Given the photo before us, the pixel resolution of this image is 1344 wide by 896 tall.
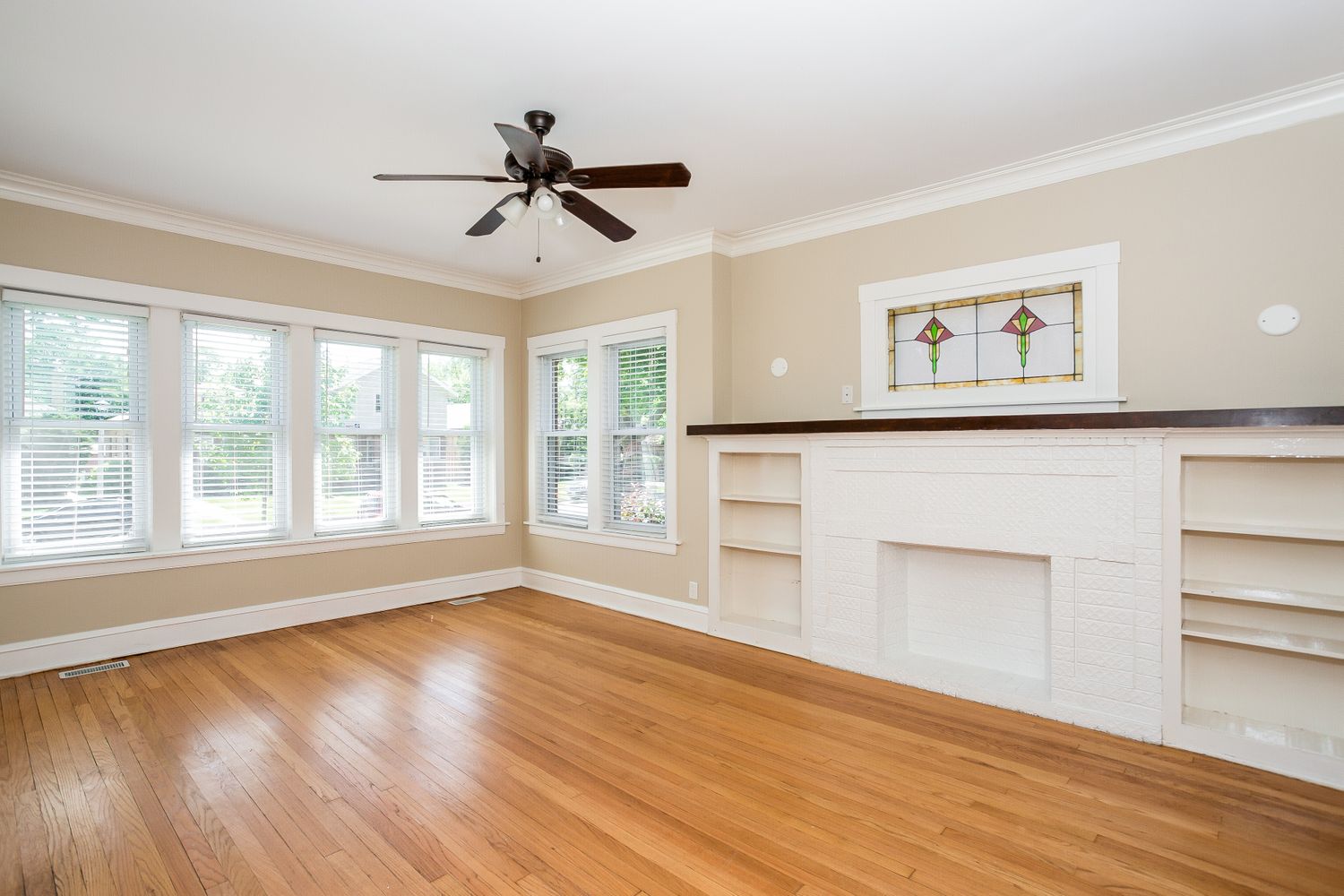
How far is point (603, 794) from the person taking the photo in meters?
2.55

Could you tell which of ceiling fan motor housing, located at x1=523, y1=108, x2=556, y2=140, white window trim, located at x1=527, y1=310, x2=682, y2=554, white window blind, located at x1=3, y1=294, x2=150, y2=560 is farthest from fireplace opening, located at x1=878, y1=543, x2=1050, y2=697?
white window blind, located at x1=3, y1=294, x2=150, y2=560

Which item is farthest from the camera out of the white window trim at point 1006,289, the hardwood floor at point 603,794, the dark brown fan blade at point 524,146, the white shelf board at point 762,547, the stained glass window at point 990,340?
the white shelf board at point 762,547

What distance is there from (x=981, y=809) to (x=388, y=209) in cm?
455

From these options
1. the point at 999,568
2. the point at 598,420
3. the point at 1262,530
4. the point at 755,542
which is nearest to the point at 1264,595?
the point at 1262,530

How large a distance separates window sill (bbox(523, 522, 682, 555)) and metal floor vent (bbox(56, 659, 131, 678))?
119 inches

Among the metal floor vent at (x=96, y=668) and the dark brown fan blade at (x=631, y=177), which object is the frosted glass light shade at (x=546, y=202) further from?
the metal floor vent at (x=96, y=668)

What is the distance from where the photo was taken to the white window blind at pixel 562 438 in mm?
5820

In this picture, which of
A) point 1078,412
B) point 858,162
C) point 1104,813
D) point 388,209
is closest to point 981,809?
point 1104,813

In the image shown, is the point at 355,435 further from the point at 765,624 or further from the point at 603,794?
the point at 603,794

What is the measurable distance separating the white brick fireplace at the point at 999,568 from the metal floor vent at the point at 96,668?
424 cm

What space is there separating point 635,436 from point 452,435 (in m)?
1.74

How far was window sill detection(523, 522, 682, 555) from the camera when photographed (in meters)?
5.04

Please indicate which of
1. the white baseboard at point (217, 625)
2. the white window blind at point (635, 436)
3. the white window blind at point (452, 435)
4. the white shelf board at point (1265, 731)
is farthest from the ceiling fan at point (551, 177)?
the white baseboard at point (217, 625)

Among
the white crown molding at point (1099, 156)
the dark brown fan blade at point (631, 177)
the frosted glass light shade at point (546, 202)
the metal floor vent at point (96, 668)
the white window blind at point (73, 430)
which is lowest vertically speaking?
the metal floor vent at point (96, 668)
